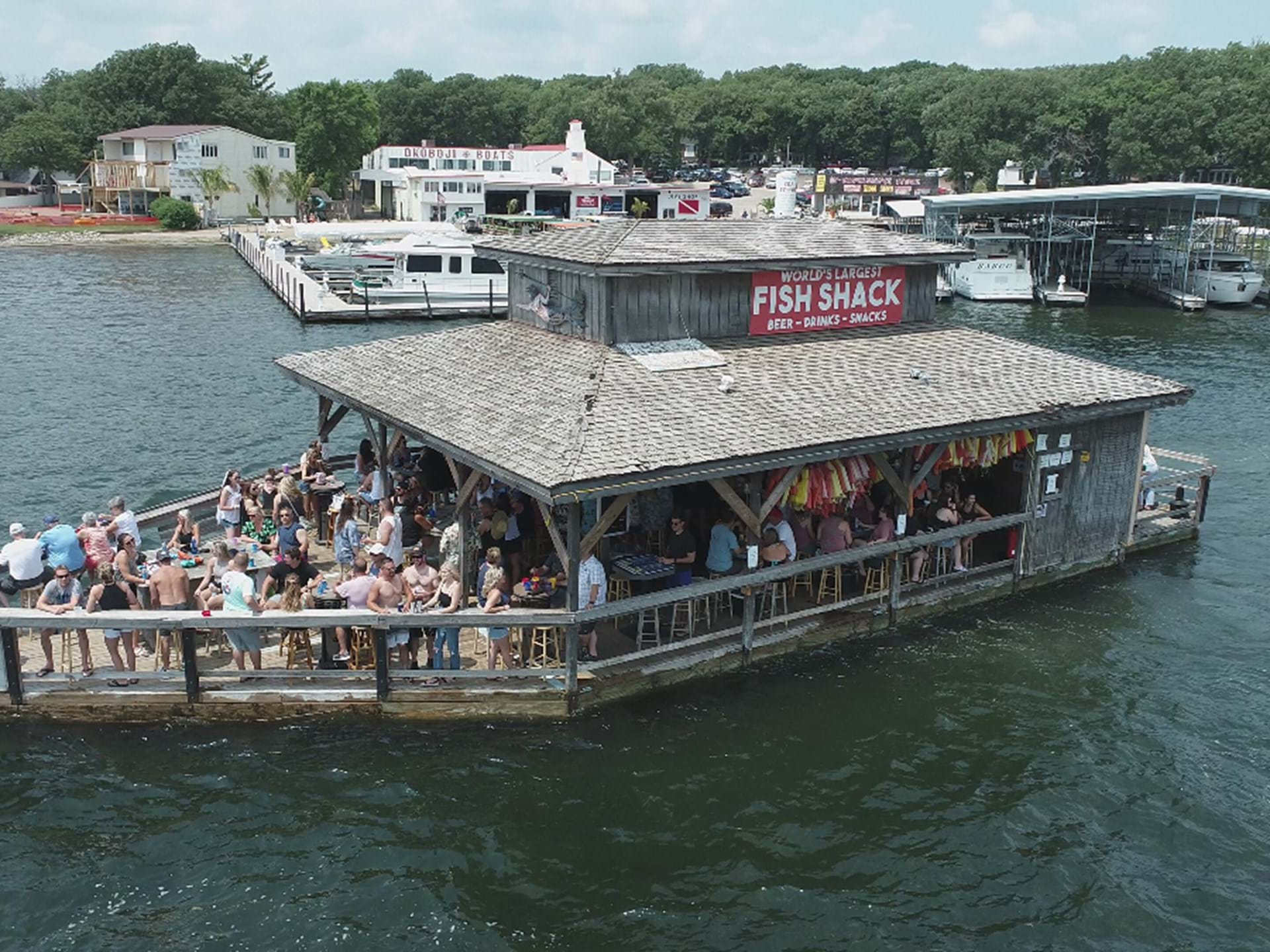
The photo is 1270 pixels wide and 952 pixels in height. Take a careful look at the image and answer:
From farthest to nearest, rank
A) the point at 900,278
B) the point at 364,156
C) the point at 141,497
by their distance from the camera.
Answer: the point at 364,156, the point at 141,497, the point at 900,278

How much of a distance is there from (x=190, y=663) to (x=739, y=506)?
733cm

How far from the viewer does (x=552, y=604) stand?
1612cm

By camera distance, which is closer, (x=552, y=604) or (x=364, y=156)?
(x=552, y=604)

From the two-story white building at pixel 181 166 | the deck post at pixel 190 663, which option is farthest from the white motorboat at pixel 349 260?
the deck post at pixel 190 663

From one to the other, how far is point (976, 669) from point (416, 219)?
81393 millimetres

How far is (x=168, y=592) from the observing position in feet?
49.8

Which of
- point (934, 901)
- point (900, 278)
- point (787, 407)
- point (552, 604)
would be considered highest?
point (900, 278)

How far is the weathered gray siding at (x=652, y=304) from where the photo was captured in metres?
18.1

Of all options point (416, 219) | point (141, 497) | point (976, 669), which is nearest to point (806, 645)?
point (976, 669)

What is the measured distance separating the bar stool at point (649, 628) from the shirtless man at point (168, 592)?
600 centimetres

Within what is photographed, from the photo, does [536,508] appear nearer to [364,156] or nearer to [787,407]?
[787,407]

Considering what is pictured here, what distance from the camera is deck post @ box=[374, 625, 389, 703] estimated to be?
48.3 ft

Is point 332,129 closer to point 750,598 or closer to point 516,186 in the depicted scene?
point 516,186

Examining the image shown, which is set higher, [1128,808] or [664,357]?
[664,357]
